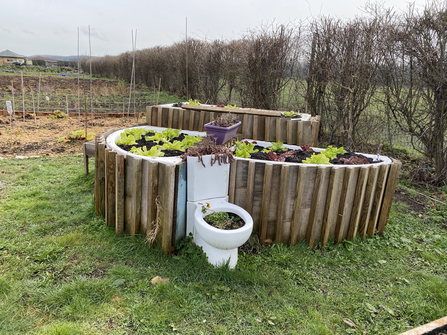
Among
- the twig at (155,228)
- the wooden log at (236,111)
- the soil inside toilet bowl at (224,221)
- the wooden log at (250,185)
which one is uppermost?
the wooden log at (236,111)

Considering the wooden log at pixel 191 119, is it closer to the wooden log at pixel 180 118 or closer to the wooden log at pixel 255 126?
the wooden log at pixel 180 118

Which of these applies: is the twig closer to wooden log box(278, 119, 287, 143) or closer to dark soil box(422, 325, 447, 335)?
dark soil box(422, 325, 447, 335)

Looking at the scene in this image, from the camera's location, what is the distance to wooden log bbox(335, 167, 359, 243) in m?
3.14

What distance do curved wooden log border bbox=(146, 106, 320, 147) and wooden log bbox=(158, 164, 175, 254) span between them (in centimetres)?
A: 232

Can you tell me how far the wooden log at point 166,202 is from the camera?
110 inches

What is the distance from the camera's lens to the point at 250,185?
10.2 feet

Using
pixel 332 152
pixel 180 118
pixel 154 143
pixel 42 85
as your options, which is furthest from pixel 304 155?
pixel 42 85

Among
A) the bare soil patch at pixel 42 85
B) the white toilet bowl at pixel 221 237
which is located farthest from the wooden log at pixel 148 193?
the bare soil patch at pixel 42 85

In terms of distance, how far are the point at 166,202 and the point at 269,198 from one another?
1037mm

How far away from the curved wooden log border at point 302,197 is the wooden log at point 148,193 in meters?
0.77

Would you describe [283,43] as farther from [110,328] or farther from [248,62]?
[110,328]

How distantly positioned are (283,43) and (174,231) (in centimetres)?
613

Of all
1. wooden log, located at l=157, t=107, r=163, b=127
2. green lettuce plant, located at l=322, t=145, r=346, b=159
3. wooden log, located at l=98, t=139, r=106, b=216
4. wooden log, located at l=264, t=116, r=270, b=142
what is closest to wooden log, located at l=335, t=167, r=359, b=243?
green lettuce plant, located at l=322, t=145, r=346, b=159

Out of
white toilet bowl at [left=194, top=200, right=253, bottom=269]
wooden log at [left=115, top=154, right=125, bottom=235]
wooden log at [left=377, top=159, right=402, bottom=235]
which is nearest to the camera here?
white toilet bowl at [left=194, top=200, right=253, bottom=269]
